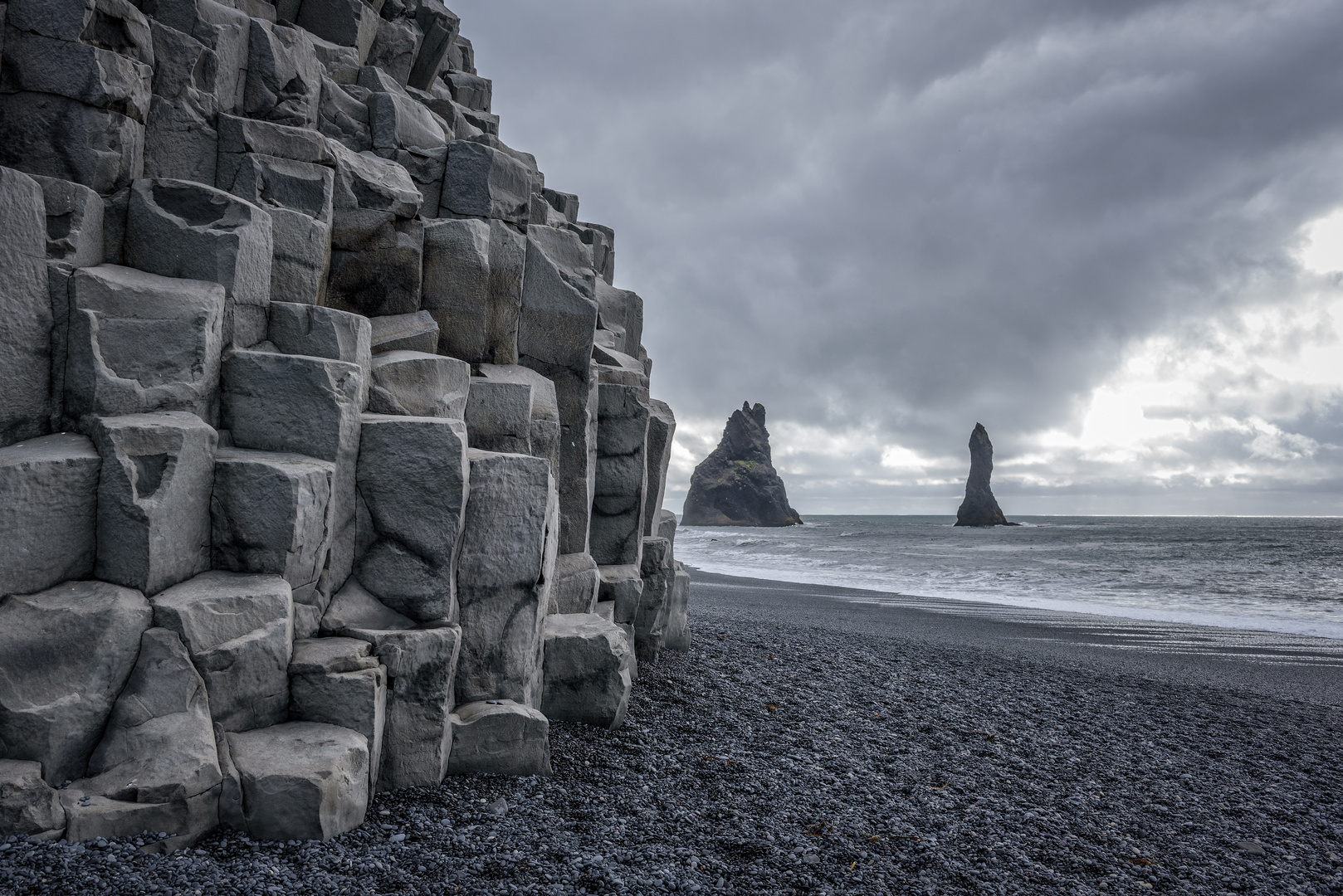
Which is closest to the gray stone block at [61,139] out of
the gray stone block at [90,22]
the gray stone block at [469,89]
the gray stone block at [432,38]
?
the gray stone block at [90,22]

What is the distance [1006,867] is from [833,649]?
8.24 meters

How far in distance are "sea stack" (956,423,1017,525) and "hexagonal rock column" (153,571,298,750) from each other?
11506 cm

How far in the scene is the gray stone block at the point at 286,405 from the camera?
237 inches

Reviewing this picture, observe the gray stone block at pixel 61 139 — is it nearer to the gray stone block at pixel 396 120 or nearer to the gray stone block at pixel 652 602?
the gray stone block at pixel 396 120

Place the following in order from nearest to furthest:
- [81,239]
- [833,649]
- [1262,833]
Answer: [81,239], [1262,833], [833,649]

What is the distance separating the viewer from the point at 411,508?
6.44 meters

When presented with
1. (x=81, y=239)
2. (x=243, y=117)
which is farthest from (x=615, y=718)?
(x=243, y=117)

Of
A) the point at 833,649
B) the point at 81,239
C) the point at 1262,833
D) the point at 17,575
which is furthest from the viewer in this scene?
the point at 833,649

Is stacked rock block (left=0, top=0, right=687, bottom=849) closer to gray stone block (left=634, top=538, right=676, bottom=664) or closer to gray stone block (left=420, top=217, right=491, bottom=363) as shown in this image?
gray stone block (left=420, top=217, right=491, bottom=363)

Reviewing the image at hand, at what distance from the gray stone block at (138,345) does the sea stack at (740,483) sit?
111943mm

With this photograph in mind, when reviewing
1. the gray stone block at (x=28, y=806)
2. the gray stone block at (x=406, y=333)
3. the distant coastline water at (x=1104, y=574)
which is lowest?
the distant coastline water at (x=1104, y=574)

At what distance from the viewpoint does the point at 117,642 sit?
491 centimetres

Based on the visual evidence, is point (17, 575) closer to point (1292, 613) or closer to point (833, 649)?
point (833, 649)

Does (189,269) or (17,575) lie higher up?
(189,269)
